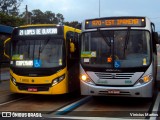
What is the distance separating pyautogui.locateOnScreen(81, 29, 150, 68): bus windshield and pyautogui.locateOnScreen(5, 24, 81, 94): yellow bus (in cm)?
93

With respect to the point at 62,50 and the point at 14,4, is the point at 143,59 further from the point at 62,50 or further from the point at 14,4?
the point at 14,4

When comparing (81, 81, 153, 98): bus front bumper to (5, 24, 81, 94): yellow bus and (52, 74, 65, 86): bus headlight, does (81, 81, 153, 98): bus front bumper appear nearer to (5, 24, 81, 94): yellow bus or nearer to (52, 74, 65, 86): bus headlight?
(52, 74, 65, 86): bus headlight

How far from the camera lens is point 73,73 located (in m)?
12.9

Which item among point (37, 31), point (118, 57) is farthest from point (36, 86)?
point (118, 57)

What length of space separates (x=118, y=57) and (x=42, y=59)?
275cm

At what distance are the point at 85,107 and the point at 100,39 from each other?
229 cm

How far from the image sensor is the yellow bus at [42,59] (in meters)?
12.0

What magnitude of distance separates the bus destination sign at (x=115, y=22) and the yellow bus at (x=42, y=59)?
1.10 m

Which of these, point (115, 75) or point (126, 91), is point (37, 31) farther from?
point (126, 91)

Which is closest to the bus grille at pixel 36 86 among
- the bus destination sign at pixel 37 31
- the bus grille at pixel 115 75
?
the bus destination sign at pixel 37 31

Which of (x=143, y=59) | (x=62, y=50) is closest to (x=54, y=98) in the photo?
(x=62, y=50)

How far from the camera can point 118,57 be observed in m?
11.1

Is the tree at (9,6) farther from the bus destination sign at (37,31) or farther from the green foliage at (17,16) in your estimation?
the bus destination sign at (37,31)

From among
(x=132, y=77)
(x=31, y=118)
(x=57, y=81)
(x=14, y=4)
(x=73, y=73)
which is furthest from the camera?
(x=14, y=4)
